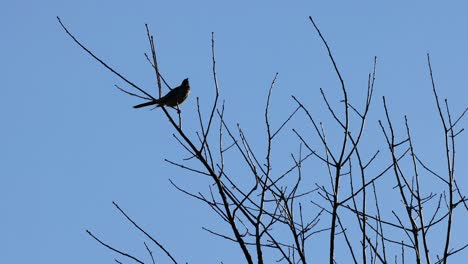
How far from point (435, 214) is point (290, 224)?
75 cm

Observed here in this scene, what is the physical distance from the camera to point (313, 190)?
4504 mm

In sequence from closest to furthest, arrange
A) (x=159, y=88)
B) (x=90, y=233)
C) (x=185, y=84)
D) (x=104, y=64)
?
(x=90, y=233)
(x=104, y=64)
(x=159, y=88)
(x=185, y=84)

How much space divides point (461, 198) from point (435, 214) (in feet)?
0.84

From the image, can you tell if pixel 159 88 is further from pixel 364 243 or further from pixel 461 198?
pixel 461 198

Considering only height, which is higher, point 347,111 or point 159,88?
point 159,88

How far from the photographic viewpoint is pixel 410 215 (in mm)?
3684

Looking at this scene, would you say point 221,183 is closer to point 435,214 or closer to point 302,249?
point 302,249

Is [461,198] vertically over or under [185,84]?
under

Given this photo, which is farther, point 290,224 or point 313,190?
point 313,190

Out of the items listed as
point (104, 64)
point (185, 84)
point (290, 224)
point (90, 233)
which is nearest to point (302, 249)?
point (290, 224)

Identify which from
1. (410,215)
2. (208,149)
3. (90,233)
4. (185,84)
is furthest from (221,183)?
(185,84)

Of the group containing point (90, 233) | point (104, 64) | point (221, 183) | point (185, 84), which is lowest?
point (90, 233)

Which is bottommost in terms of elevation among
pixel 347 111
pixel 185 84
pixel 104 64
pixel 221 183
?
pixel 221 183

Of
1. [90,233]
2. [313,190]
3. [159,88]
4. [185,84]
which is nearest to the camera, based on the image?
[90,233]
